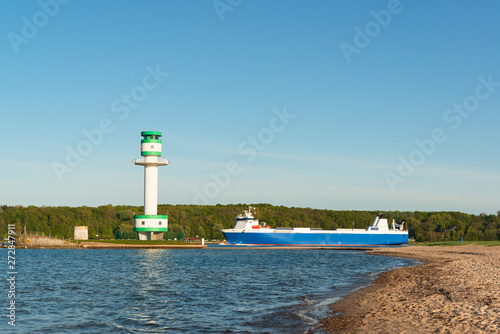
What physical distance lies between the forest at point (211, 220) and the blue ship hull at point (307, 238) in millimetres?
34175

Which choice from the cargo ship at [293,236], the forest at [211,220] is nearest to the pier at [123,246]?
the cargo ship at [293,236]

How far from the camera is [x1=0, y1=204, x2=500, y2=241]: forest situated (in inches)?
5743

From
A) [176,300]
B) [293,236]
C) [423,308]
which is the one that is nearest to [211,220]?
[293,236]

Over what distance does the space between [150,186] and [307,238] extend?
122ft

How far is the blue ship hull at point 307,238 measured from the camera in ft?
365

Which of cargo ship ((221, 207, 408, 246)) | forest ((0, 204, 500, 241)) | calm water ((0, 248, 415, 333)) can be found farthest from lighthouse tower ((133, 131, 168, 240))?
calm water ((0, 248, 415, 333))

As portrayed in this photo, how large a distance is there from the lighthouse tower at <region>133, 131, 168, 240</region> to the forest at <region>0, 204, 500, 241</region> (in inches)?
1096

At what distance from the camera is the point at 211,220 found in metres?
160

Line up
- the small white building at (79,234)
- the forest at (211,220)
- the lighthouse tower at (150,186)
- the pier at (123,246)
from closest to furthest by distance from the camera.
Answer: the pier at (123,246) < the lighthouse tower at (150,186) < the small white building at (79,234) < the forest at (211,220)

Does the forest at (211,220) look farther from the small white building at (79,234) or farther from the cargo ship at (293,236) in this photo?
the cargo ship at (293,236)

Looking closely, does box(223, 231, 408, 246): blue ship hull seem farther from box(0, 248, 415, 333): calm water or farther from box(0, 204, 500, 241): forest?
box(0, 248, 415, 333): calm water

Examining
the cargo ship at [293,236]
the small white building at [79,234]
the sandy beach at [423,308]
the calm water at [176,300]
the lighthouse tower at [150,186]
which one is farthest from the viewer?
the small white building at [79,234]

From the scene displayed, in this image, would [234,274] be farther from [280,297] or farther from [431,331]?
[431,331]

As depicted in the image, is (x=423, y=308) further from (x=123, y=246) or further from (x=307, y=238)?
(x=307, y=238)
